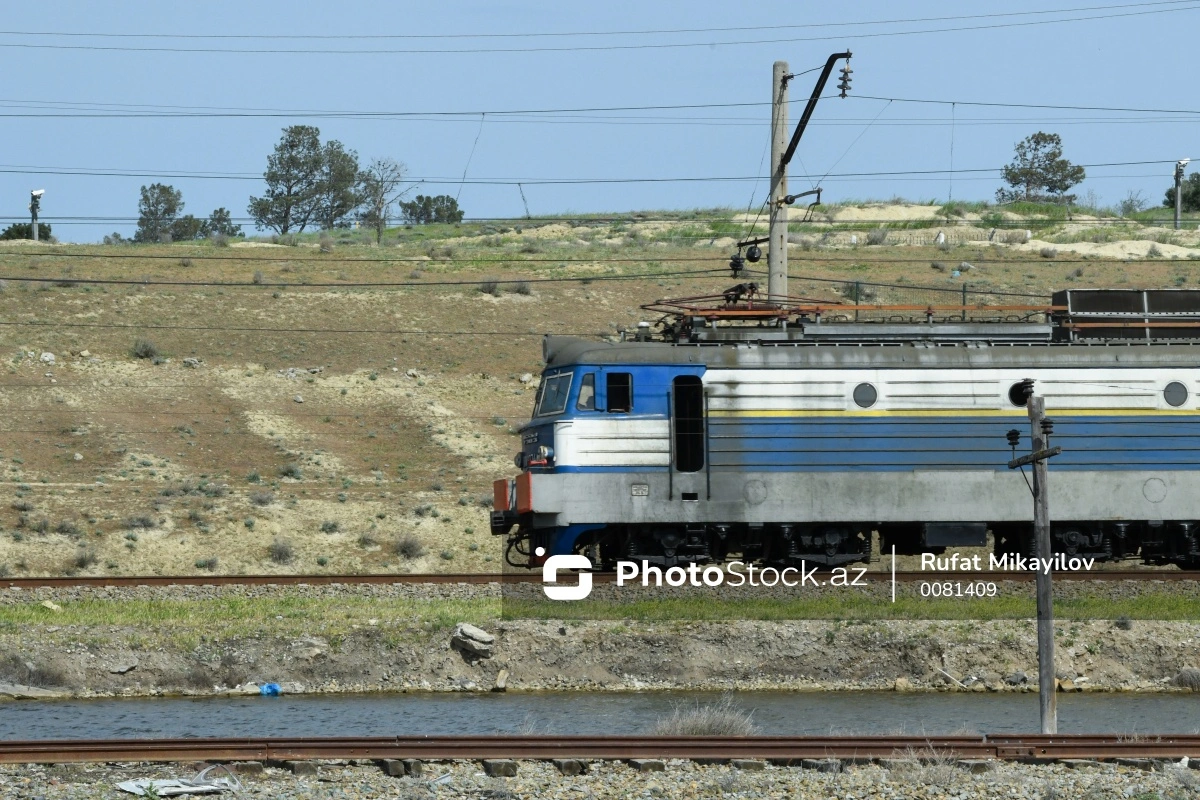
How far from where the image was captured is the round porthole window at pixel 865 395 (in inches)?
935

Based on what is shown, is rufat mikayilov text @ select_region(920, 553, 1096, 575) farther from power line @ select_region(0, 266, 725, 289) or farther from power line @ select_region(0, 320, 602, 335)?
power line @ select_region(0, 266, 725, 289)

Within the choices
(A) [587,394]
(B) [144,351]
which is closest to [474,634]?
(A) [587,394]

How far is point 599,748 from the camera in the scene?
14656 mm

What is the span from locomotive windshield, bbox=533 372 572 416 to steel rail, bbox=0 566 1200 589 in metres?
2.68

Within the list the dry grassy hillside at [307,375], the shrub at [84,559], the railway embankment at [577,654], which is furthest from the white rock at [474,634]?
the shrub at [84,559]

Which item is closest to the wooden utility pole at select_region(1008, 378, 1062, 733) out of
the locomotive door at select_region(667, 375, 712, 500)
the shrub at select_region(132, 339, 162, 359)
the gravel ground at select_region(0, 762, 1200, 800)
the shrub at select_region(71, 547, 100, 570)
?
the gravel ground at select_region(0, 762, 1200, 800)

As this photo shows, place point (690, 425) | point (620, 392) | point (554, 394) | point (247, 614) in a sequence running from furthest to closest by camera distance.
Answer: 1. point (554, 394)
2. point (690, 425)
3. point (620, 392)
4. point (247, 614)

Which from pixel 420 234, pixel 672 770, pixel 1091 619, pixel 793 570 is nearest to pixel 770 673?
pixel 793 570

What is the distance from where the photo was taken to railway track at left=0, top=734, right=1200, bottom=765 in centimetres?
1427

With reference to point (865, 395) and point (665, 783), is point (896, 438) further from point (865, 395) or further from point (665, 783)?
point (665, 783)

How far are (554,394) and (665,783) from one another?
427 inches

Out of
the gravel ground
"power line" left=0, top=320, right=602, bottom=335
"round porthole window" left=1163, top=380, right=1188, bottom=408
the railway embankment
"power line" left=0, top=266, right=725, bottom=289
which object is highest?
"power line" left=0, top=266, right=725, bottom=289

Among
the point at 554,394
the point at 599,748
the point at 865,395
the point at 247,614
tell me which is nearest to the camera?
the point at 599,748

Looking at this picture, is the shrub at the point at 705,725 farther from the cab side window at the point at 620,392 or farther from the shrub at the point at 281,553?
the shrub at the point at 281,553
